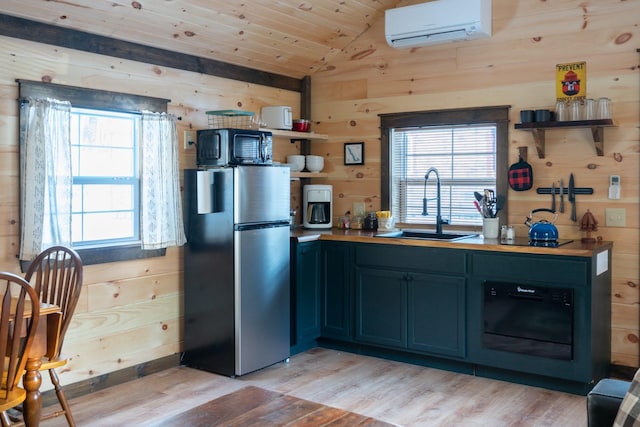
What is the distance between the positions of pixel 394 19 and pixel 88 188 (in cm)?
242

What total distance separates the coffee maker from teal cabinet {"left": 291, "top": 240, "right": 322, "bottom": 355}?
1.41ft

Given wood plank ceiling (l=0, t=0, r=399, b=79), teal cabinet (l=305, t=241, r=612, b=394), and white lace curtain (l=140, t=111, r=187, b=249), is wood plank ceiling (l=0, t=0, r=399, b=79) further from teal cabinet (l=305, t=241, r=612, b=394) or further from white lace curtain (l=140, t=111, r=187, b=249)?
teal cabinet (l=305, t=241, r=612, b=394)

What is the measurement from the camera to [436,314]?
422cm

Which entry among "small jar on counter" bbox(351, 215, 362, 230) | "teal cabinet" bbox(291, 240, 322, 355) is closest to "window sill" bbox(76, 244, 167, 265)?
"teal cabinet" bbox(291, 240, 322, 355)

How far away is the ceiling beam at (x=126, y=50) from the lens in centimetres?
342

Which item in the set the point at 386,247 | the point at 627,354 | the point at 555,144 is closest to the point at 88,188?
the point at 386,247

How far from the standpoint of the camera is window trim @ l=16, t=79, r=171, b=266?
11.4ft

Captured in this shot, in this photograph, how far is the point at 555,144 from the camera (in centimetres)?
426

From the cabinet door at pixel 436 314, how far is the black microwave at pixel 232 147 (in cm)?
133

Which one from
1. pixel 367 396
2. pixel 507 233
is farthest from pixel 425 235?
pixel 367 396

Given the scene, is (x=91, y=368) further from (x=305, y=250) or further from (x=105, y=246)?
(x=305, y=250)

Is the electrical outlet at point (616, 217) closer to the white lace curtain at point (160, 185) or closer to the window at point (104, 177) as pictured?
the white lace curtain at point (160, 185)

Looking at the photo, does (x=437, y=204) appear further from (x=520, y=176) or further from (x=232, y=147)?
(x=232, y=147)

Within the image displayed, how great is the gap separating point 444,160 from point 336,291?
4.28 feet
